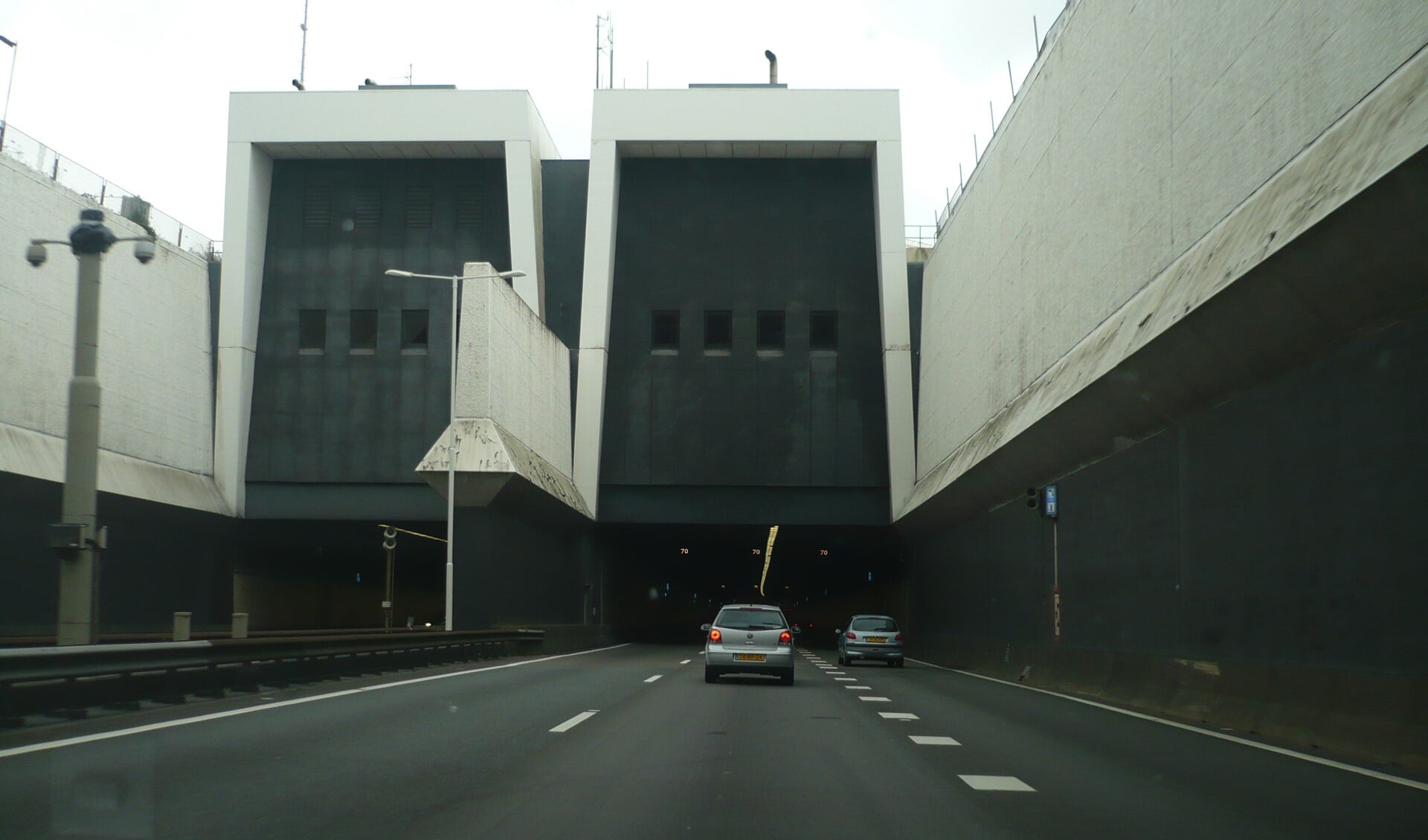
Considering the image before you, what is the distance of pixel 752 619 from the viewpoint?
2119 centimetres

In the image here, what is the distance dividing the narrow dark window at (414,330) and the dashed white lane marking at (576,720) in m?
31.0

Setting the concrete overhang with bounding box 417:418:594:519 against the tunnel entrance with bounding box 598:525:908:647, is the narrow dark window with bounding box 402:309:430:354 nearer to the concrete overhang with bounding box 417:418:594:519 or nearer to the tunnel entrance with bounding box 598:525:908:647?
the tunnel entrance with bounding box 598:525:908:647

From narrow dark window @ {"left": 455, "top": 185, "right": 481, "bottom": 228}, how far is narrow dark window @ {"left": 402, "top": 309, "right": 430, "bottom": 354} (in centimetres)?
349

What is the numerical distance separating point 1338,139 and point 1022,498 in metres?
14.2

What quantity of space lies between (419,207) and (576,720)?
34.8 meters

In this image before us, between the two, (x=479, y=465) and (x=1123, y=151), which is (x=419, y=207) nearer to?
(x=479, y=465)

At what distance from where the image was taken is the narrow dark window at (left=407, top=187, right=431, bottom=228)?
4484 centimetres

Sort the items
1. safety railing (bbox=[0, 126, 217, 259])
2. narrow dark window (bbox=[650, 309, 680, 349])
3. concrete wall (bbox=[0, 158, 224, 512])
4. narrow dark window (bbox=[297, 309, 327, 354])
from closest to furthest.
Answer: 1. concrete wall (bbox=[0, 158, 224, 512])
2. safety railing (bbox=[0, 126, 217, 259])
3. narrow dark window (bbox=[297, 309, 327, 354])
4. narrow dark window (bbox=[650, 309, 680, 349])

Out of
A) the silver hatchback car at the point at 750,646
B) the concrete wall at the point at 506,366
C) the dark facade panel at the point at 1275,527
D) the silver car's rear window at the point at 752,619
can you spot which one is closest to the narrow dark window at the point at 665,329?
the concrete wall at the point at 506,366

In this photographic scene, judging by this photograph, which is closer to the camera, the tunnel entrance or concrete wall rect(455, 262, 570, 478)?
concrete wall rect(455, 262, 570, 478)

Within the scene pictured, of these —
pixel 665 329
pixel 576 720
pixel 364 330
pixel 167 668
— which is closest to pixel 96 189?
pixel 364 330

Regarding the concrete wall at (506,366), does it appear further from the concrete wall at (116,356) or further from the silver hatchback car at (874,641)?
the silver hatchback car at (874,641)

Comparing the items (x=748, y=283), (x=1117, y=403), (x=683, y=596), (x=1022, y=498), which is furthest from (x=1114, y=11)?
(x=683, y=596)

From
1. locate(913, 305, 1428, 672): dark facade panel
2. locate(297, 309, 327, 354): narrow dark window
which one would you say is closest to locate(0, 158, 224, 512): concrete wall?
locate(297, 309, 327, 354): narrow dark window
